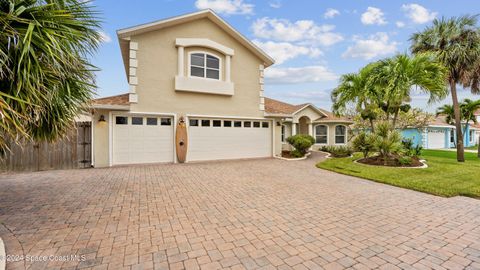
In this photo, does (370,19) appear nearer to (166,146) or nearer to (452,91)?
Result: (452,91)

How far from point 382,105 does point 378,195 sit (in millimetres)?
7851

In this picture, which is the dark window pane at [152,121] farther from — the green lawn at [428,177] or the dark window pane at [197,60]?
the green lawn at [428,177]

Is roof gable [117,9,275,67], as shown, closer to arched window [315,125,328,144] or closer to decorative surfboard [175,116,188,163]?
decorative surfboard [175,116,188,163]

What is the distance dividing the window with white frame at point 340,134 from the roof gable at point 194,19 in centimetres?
886

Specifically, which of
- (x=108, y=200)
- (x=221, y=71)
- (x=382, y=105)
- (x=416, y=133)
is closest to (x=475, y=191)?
(x=382, y=105)

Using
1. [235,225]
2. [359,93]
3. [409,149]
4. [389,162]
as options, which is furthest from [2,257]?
[409,149]

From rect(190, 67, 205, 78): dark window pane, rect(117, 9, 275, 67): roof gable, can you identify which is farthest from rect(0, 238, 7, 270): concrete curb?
rect(190, 67, 205, 78): dark window pane

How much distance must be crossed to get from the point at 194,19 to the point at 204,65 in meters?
2.46

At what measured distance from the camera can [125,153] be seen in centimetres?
1057

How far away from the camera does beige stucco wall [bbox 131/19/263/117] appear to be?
10828 mm

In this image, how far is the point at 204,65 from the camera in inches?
476

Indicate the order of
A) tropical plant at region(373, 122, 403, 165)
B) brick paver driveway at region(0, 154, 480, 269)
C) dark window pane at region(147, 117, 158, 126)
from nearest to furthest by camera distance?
brick paver driveway at region(0, 154, 480, 269) < tropical plant at region(373, 122, 403, 165) < dark window pane at region(147, 117, 158, 126)

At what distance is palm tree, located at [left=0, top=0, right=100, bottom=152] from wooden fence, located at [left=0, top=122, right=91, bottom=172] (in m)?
4.94

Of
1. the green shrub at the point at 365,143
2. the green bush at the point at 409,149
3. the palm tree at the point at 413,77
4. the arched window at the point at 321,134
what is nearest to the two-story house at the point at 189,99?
the green shrub at the point at 365,143
